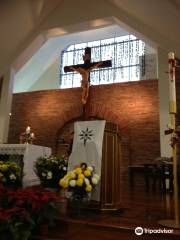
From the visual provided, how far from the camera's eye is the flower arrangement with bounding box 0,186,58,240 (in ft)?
6.75

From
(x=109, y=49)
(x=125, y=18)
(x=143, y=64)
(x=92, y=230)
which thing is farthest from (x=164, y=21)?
(x=92, y=230)

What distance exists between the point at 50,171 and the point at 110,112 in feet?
13.2

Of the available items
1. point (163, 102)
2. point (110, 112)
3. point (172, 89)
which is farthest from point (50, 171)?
point (110, 112)

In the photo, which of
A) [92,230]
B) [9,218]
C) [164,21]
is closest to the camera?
[9,218]

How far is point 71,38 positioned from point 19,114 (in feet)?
9.83

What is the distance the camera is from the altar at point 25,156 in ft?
12.6

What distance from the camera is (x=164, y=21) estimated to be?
18.5 ft

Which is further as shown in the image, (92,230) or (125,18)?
(125,18)

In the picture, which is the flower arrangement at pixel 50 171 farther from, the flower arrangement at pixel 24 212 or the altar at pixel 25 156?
the flower arrangement at pixel 24 212

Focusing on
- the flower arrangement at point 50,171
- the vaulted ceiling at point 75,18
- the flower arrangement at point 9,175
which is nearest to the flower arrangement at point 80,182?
the flower arrangement at point 50,171

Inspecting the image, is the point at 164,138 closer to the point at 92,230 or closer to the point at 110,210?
the point at 110,210

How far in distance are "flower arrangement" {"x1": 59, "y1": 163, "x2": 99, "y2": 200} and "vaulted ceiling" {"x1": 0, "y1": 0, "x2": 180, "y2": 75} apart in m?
3.75

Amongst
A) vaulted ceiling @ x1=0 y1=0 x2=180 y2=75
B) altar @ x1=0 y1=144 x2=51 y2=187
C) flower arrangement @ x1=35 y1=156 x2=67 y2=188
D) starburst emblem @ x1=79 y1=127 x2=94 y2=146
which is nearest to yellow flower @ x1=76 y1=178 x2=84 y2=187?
starburst emblem @ x1=79 y1=127 x2=94 y2=146

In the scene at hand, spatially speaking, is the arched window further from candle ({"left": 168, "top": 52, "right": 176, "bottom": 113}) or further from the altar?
candle ({"left": 168, "top": 52, "right": 176, "bottom": 113})
